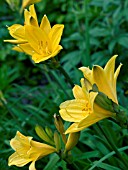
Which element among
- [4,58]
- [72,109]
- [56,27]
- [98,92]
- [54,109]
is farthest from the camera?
[4,58]

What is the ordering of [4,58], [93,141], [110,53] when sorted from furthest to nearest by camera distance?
1. [4,58]
2. [110,53]
3. [93,141]

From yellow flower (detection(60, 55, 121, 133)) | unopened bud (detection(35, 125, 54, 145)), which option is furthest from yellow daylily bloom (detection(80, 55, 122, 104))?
unopened bud (detection(35, 125, 54, 145))

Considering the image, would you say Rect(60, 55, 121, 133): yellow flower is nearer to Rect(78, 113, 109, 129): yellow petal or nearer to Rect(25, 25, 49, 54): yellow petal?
Rect(78, 113, 109, 129): yellow petal

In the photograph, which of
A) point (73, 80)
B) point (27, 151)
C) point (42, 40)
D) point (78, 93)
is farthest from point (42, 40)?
point (73, 80)

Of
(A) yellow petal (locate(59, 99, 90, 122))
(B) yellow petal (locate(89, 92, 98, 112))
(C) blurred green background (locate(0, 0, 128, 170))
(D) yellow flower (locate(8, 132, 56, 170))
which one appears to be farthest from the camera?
(C) blurred green background (locate(0, 0, 128, 170))

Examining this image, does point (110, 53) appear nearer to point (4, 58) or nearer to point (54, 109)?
point (54, 109)

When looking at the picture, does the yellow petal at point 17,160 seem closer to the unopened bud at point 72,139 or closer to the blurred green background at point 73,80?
the unopened bud at point 72,139

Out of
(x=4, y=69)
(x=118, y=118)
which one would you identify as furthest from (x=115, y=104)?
(x=4, y=69)
